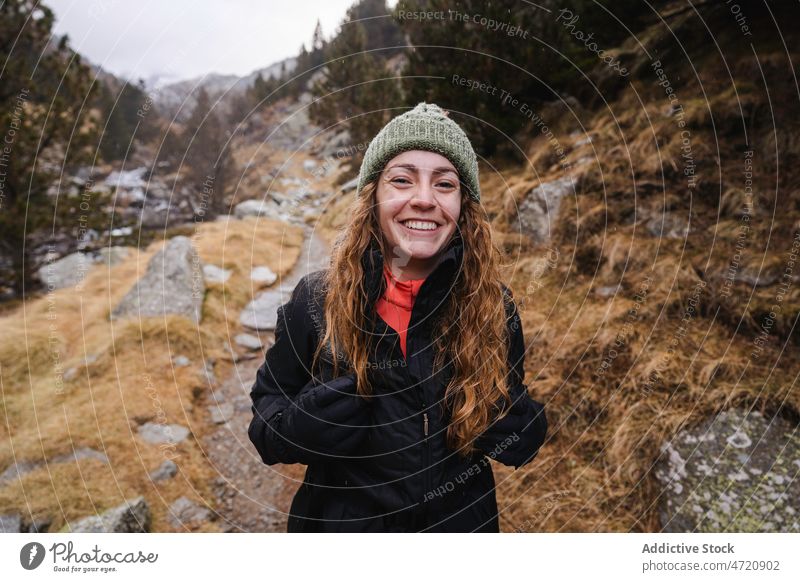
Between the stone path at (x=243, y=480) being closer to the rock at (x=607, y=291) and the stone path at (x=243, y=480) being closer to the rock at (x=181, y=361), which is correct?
the rock at (x=181, y=361)

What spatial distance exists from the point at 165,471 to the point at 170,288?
3735 mm

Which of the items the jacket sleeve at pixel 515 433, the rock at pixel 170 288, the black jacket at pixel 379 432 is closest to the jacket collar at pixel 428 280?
the black jacket at pixel 379 432

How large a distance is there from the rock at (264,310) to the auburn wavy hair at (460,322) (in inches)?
181

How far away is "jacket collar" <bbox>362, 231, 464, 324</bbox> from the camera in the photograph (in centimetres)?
174

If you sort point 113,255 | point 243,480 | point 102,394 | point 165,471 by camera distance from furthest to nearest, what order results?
point 113,255 → point 102,394 → point 243,480 → point 165,471

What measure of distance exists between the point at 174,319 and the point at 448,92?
4.91m

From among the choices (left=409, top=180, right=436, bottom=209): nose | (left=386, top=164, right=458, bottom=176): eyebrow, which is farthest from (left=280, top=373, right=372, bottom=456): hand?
(left=386, top=164, right=458, bottom=176): eyebrow

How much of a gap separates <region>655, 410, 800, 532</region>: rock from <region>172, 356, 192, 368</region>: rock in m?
5.09

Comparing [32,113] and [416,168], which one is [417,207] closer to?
[416,168]

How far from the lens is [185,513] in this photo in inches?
126

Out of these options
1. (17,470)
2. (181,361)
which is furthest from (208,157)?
(17,470)

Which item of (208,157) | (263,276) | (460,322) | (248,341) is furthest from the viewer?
(208,157)
